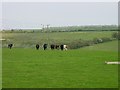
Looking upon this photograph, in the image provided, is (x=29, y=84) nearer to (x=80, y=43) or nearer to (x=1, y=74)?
(x=1, y=74)

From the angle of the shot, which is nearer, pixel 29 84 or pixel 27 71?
pixel 29 84

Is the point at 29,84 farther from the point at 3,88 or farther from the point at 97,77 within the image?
the point at 97,77

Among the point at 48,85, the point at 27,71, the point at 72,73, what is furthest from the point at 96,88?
the point at 27,71

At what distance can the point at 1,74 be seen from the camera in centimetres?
2609

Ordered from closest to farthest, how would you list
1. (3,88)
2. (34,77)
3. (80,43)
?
(3,88), (34,77), (80,43)

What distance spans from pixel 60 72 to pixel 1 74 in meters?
3.89

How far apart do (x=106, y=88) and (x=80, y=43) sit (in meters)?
71.9

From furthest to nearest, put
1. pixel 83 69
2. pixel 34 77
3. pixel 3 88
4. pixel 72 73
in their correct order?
1. pixel 83 69
2. pixel 72 73
3. pixel 34 77
4. pixel 3 88

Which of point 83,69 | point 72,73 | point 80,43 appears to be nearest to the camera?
point 72,73

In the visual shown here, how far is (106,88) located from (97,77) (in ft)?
14.2

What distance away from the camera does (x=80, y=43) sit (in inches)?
3649

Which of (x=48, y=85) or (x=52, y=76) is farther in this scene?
(x=52, y=76)

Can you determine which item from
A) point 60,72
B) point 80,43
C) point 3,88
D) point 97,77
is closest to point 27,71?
point 60,72

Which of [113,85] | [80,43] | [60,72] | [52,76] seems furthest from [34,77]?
[80,43]
